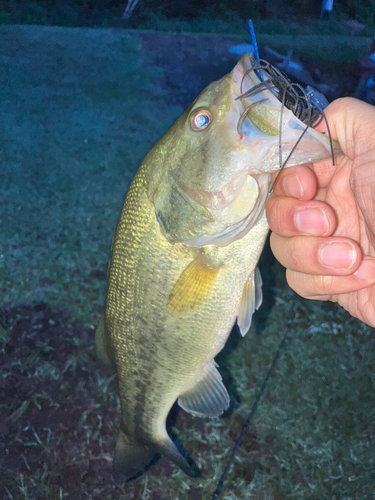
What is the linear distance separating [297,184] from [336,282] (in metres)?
0.35

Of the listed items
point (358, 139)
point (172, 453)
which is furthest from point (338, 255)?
point (172, 453)

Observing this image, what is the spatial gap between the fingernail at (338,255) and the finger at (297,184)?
0.16 metres

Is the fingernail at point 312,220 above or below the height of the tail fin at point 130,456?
above

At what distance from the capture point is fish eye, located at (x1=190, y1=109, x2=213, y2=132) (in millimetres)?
848

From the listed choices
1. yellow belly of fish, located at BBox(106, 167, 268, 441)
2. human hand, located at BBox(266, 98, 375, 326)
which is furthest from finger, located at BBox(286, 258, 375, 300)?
yellow belly of fish, located at BBox(106, 167, 268, 441)

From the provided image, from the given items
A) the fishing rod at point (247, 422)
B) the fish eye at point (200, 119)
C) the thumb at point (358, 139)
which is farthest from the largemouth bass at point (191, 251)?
the fishing rod at point (247, 422)

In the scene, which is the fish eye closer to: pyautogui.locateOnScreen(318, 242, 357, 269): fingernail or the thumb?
the thumb

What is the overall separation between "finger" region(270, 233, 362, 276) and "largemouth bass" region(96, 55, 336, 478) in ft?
0.37

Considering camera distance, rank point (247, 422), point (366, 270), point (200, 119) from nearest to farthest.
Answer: point (200, 119) → point (366, 270) → point (247, 422)

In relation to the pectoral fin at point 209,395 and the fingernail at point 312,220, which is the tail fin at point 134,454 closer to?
the pectoral fin at point 209,395

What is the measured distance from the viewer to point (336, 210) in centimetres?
115

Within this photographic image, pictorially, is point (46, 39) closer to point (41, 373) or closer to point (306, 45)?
point (306, 45)

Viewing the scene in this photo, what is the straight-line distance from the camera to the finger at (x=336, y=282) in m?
1.08

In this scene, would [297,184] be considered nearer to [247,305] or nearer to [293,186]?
[293,186]
